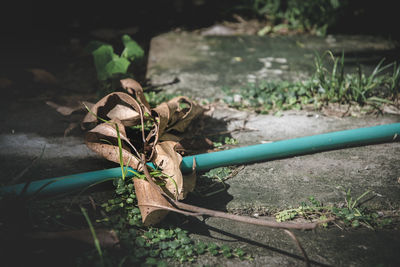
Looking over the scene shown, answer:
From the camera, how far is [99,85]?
225 centimetres

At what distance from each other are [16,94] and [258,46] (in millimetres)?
1892

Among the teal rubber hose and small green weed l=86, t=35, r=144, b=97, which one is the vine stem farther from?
small green weed l=86, t=35, r=144, b=97

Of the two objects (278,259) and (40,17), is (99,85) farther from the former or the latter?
(278,259)

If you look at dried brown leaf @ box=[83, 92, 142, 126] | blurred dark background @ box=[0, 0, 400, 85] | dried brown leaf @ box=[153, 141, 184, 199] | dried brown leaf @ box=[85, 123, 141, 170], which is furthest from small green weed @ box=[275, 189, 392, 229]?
blurred dark background @ box=[0, 0, 400, 85]

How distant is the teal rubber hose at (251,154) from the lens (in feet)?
4.13

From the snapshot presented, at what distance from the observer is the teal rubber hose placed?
126cm

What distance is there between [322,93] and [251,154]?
0.85 metres

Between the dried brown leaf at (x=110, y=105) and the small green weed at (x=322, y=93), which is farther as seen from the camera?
the small green weed at (x=322, y=93)

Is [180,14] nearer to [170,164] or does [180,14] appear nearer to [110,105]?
[110,105]

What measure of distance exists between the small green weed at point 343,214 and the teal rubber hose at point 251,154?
1.00 feet

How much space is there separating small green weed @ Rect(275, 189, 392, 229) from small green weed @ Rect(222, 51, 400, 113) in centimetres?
83

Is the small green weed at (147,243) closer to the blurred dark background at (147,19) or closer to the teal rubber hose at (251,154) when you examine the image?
the teal rubber hose at (251,154)

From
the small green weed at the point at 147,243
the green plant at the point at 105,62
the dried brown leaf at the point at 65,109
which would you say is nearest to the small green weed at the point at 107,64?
the green plant at the point at 105,62

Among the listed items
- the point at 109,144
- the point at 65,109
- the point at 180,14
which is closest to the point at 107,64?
the point at 65,109
